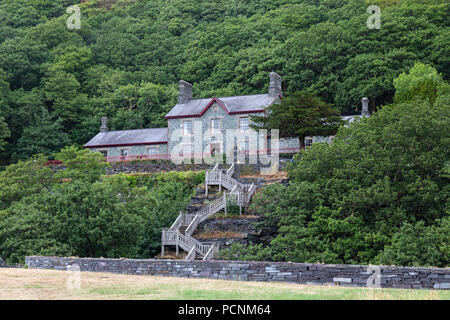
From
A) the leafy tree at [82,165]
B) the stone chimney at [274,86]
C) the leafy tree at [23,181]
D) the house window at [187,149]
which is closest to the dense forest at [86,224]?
the leafy tree at [23,181]

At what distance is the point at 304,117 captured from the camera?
45.1m

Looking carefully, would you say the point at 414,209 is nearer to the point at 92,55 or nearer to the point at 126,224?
the point at 126,224

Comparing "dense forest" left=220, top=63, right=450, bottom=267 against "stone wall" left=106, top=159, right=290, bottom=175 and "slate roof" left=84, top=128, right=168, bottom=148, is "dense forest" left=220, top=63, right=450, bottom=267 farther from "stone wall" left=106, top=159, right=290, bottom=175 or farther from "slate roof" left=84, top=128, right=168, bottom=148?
"slate roof" left=84, top=128, right=168, bottom=148

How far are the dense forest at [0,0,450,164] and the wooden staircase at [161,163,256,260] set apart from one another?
1220 inches

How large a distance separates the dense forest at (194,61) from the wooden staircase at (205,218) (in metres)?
31.0

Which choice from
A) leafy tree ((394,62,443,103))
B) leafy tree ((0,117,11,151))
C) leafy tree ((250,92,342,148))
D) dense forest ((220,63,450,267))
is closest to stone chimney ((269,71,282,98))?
leafy tree ((250,92,342,148))

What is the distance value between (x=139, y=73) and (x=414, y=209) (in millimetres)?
60953

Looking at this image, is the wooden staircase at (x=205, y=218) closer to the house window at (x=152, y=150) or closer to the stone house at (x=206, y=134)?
the stone house at (x=206, y=134)

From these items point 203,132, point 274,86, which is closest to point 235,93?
point 274,86

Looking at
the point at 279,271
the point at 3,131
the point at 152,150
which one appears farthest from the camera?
the point at 3,131

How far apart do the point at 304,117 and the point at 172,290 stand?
102 ft

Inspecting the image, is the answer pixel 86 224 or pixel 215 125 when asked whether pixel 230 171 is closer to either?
pixel 215 125

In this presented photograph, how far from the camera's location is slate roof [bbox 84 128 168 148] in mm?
57438
